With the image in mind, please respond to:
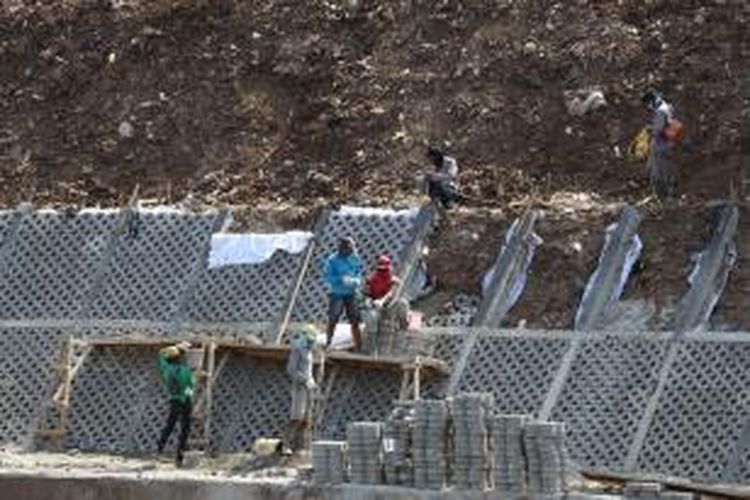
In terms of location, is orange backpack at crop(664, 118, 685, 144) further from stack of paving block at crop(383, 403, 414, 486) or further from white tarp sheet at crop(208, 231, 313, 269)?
stack of paving block at crop(383, 403, 414, 486)

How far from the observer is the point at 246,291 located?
19.9m

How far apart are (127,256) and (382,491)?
6.20 m

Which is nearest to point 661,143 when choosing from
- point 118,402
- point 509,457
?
point 509,457

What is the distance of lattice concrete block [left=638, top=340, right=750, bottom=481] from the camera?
55.1ft

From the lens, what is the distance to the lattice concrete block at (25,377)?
19.4 m

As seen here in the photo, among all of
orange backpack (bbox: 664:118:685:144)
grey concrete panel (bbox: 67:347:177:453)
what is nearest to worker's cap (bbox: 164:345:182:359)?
grey concrete panel (bbox: 67:347:177:453)

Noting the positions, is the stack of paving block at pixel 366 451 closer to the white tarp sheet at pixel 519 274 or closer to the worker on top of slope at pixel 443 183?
the white tarp sheet at pixel 519 274

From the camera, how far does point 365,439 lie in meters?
15.5

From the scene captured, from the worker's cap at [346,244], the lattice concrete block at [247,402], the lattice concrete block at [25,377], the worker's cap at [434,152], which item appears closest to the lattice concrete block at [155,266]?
the lattice concrete block at [25,377]

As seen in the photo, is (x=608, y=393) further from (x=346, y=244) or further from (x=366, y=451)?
(x=366, y=451)

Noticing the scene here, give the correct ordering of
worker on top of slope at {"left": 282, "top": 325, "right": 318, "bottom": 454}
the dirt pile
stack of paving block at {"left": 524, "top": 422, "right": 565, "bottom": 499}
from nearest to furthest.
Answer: stack of paving block at {"left": 524, "top": 422, "right": 565, "bottom": 499} → worker on top of slope at {"left": 282, "top": 325, "right": 318, "bottom": 454} → the dirt pile

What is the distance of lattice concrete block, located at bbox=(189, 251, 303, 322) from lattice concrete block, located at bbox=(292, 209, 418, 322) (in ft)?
0.61

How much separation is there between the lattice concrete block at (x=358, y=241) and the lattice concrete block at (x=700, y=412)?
11.0 ft

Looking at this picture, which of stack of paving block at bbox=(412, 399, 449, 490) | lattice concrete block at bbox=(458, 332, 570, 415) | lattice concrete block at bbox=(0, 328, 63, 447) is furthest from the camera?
lattice concrete block at bbox=(0, 328, 63, 447)
